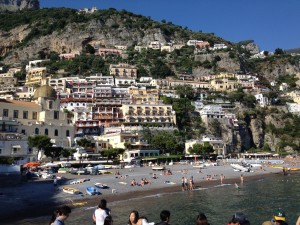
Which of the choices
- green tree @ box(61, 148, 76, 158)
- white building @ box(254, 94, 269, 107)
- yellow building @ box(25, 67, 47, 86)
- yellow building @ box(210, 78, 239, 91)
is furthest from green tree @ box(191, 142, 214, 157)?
yellow building @ box(25, 67, 47, 86)

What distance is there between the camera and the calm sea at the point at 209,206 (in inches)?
889

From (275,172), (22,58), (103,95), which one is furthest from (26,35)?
(275,172)

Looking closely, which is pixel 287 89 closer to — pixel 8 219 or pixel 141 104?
pixel 141 104

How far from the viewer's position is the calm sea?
22578 millimetres

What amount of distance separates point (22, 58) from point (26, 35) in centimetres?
1383

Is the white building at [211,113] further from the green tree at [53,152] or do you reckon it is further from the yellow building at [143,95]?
the green tree at [53,152]

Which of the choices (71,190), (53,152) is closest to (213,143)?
(53,152)

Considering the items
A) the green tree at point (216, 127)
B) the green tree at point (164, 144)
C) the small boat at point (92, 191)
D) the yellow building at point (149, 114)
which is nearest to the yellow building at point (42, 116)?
the green tree at point (164, 144)

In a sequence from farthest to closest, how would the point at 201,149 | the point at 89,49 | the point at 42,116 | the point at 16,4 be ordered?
the point at 16,4
the point at 89,49
the point at 201,149
the point at 42,116

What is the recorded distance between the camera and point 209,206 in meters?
27.4

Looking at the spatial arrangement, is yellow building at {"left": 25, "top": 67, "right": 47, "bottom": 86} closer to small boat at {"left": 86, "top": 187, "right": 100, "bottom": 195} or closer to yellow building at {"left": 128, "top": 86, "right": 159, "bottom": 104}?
yellow building at {"left": 128, "top": 86, "right": 159, "bottom": 104}

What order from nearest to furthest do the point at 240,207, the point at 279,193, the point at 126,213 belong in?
the point at 126,213 < the point at 240,207 < the point at 279,193

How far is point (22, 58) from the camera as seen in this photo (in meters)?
134

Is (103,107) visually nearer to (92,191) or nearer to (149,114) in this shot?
(149,114)
